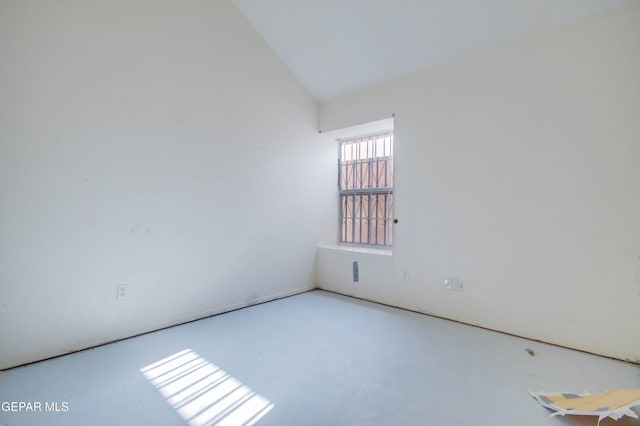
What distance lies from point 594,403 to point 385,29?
3116mm

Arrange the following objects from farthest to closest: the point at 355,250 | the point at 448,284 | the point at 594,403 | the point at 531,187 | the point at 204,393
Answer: the point at 355,250, the point at 448,284, the point at 531,187, the point at 204,393, the point at 594,403

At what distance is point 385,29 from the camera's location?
9.53 feet

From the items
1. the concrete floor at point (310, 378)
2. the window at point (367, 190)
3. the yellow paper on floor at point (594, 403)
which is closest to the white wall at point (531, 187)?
the concrete floor at point (310, 378)

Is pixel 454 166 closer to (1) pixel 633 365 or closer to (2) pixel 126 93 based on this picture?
(1) pixel 633 365

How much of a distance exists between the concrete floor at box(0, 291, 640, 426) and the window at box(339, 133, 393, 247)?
4.79 ft

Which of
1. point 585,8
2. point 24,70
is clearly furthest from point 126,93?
point 585,8

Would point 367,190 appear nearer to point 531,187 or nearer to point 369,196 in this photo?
point 369,196

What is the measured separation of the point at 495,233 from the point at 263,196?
2394 millimetres

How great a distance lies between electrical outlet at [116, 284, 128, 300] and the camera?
97.3 inches

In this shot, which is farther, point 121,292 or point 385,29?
point 385,29

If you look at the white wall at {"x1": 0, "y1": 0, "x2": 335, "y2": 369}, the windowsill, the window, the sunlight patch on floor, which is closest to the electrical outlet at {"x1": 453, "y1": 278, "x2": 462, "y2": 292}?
the windowsill

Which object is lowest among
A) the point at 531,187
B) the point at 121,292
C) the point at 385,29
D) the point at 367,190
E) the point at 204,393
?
the point at 204,393

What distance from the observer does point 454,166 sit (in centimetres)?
303

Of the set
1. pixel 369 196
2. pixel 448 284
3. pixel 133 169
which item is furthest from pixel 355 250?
pixel 133 169
